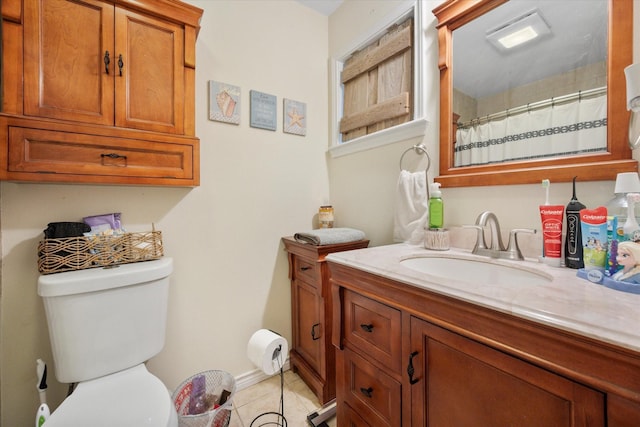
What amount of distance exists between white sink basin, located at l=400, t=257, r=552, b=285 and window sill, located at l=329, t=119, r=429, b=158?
2.19 ft

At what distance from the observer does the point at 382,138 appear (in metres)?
1.52

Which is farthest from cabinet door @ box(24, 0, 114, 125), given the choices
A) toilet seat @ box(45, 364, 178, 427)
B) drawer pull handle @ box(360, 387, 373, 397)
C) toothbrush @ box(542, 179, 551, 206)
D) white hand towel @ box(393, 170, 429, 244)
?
toothbrush @ box(542, 179, 551, 206)

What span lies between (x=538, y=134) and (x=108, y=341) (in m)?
1.83

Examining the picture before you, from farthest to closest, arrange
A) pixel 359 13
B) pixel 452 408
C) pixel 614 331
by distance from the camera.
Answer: pixel 359 13 → pixel 452 408 → pixel 614 331

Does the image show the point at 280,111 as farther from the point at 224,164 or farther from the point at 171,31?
the point at 171,31

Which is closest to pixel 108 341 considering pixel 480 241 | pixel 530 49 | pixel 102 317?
pixel 102 317

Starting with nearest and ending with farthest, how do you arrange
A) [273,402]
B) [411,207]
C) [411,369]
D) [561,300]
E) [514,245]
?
[561,300], [411,369], [514,245], [411,207], [273,402]

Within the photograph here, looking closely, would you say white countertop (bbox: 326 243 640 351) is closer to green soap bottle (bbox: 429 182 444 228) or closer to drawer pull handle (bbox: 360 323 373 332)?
drawer pull handle (bbox: 360 323 373 332)

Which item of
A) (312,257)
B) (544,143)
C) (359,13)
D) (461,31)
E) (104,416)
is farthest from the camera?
(359,13)

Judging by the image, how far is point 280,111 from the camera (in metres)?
1.71

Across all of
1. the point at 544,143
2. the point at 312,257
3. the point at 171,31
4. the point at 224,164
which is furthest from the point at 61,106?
the point at 544,143

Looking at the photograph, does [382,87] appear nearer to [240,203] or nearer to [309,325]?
[240,203]

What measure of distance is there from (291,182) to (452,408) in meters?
1.43

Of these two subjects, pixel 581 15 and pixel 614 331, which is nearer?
pixel 614 331
